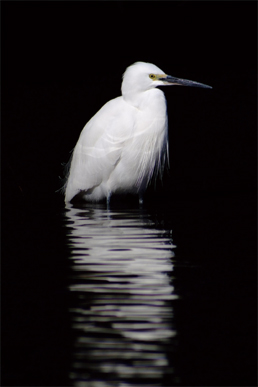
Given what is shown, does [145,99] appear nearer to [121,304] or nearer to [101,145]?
[101,145]

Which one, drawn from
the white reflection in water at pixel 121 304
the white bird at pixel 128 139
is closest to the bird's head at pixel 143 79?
the white bird at pixel 128 139

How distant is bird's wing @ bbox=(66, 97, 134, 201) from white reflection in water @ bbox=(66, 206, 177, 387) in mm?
725

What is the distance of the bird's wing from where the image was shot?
3451mm

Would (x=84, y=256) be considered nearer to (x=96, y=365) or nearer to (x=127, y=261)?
(x=127, y=261)

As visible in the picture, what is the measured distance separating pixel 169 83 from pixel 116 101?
12.5 inches

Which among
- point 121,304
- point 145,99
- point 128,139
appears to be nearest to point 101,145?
point 128,139

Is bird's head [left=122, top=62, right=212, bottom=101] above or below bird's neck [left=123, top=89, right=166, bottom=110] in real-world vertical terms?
above

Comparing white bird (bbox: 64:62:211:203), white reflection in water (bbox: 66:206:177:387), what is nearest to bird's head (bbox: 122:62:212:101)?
white bird (bbox: 64:62:211:203)

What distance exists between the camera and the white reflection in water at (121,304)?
140cm

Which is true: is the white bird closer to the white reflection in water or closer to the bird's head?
the bird's head

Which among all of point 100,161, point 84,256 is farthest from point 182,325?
point 100,161

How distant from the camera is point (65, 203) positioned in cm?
373

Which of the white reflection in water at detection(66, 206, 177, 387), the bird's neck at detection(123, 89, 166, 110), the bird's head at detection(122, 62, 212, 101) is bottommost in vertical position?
the white reflection in water at detection(66, 206, 177, 387)

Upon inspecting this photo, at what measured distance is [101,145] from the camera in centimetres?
352
